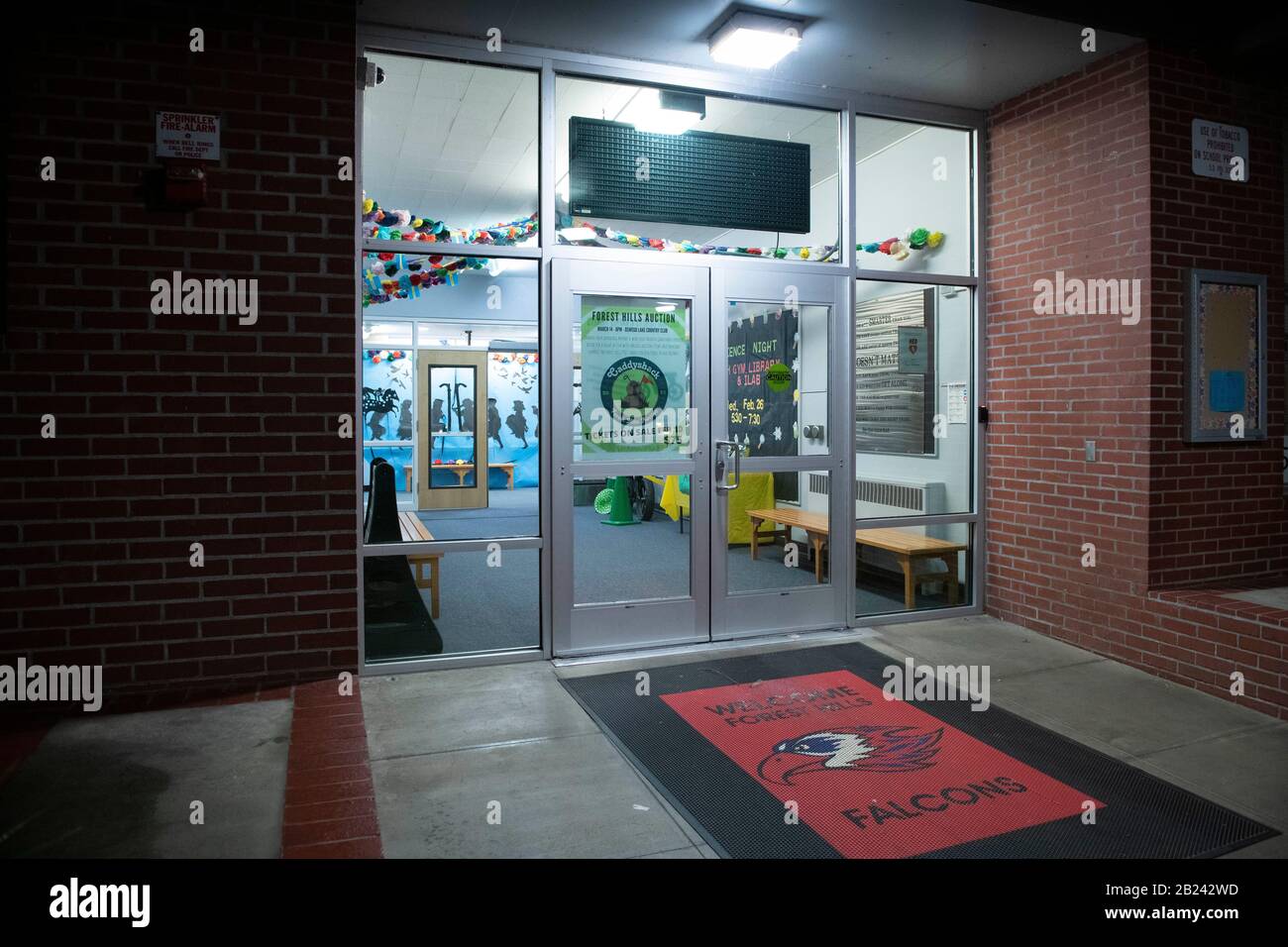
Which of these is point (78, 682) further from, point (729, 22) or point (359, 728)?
point (729, 22)

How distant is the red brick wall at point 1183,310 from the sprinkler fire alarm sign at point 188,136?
4.36m

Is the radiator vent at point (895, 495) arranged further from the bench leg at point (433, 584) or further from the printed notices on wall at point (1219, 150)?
the bench leg at point (433, 584)

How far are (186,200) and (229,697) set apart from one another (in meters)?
2.03

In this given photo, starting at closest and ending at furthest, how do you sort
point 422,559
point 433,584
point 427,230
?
point 427,230
point 422,559
point 433,584

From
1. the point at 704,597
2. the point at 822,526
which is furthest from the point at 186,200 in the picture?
the point at 822,526

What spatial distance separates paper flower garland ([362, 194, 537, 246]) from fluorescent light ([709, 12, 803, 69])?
123cm

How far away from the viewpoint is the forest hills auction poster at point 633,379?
455cm

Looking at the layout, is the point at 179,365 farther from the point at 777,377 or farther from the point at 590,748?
the point at 777,377

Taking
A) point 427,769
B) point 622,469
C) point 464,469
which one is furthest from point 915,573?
point 464,469

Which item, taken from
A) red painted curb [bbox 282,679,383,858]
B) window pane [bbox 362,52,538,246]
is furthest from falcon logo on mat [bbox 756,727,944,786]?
window pane [bbox 362,52,538,246]

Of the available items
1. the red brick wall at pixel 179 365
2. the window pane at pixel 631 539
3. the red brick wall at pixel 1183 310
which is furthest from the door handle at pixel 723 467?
the red brick wall at pixel 1183 310

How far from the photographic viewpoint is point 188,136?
A: 3.58m

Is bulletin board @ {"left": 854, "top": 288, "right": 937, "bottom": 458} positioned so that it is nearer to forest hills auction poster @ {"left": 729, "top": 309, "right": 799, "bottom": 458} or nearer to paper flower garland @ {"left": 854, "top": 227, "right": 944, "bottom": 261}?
paper flower garland @ {"left": 854, "top": 227, "right": 944, "bottom": 261}

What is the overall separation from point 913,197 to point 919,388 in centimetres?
122
